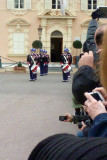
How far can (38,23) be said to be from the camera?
33.5 meters

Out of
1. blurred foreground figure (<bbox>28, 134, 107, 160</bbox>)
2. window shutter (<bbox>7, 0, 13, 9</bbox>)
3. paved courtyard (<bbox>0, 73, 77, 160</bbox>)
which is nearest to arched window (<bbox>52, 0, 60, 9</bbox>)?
window shutter (<bbox>7, 0, 13, 9</bbox>)

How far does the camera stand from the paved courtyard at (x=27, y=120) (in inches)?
247

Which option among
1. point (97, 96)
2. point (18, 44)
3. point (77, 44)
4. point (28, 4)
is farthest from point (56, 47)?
point (97, 96)

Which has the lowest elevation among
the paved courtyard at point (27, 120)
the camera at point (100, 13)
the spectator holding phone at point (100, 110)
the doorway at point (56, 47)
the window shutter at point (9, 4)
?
the paved courtyard at point (27, 120)

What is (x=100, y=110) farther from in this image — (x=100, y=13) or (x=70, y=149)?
(x=100, y=13)

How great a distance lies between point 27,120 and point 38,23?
25.5 metres

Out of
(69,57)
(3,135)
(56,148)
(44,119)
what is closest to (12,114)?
(44,119)

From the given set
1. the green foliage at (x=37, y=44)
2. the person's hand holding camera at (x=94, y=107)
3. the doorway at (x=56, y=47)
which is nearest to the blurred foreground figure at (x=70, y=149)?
the person's hand holding camera at (x=94, y=107)

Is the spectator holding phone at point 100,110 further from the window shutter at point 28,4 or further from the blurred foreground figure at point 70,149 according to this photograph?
the window shutter at point 28,4

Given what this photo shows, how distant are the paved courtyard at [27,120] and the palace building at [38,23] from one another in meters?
19.1

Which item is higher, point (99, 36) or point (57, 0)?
point (57, 0)

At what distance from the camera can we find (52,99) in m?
12.8

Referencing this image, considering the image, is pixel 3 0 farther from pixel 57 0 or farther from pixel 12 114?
pixel 12 114

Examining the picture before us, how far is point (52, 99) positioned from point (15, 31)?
21.2 metres
